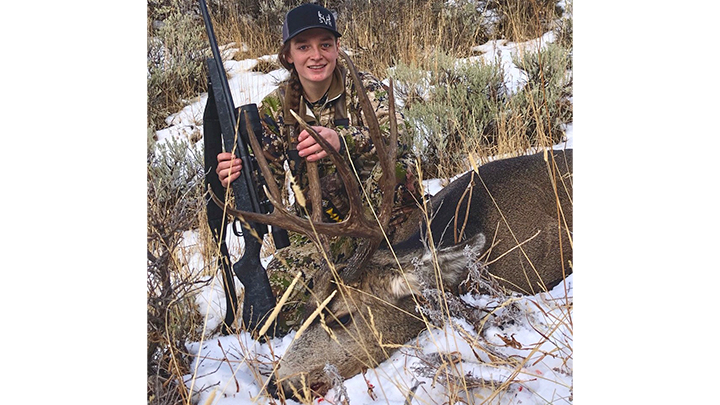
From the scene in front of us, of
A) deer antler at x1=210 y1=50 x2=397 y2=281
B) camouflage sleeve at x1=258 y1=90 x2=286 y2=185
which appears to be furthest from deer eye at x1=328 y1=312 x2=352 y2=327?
camouflage sleeve at x1=258 y1=90 x2=286 y2=185

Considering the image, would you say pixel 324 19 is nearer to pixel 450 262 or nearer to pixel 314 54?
pixel 314 54

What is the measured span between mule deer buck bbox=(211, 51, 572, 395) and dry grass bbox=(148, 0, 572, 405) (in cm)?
15

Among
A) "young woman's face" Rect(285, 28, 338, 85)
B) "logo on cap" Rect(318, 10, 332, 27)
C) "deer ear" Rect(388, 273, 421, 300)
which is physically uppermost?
"logo on cap" Rect(318, 10, 332, 27)

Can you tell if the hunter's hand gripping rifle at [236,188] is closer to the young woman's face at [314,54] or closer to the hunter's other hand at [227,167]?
the hunter's other hand at [227,167]

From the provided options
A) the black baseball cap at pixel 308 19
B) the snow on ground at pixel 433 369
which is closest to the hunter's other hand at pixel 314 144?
the black baseball cap at pixel 308 19

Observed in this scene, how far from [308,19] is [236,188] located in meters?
0.76

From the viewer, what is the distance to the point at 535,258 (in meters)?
3.06

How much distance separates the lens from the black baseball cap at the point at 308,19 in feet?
8.73

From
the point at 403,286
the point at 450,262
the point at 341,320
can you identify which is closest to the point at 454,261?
the point at 450,262

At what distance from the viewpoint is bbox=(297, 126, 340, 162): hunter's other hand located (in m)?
2.50

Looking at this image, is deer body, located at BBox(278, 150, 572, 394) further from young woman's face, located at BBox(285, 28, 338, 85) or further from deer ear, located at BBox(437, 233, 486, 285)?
young woman's face, located at BBox(285, 28, 338, 85)

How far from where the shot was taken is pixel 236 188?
2574 millimetres
